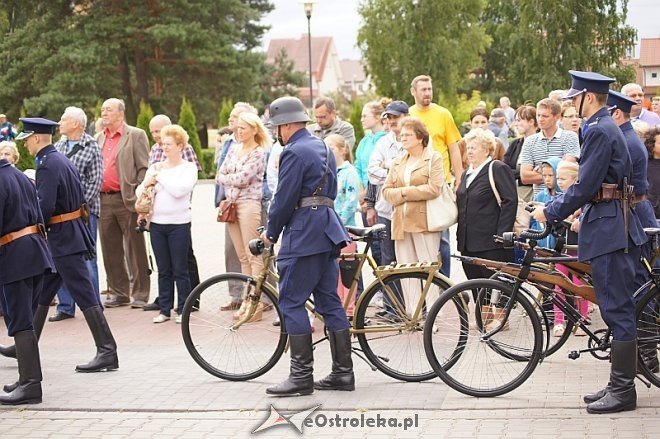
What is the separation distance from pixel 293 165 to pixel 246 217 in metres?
3.37

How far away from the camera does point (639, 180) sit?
718 centimetres

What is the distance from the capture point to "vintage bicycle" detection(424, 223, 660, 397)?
7305mm

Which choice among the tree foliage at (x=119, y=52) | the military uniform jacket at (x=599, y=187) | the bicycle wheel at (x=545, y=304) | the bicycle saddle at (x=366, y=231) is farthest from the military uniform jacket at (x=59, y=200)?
the tree foliage at (x=119, y=52)

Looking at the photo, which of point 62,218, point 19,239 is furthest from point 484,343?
point 62,218

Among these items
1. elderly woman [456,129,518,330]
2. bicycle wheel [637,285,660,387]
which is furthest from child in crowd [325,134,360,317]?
bicycle wheel [637,285,660,387]

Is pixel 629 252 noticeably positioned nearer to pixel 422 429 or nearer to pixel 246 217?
pixel 422 429

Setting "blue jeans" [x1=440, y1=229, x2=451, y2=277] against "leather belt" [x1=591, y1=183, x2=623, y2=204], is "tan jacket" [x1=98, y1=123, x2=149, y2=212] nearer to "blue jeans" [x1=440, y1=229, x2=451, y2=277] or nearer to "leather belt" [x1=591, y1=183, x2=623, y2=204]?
"blue jeans" [x1=440, y1=229, x2=451, y2=277]

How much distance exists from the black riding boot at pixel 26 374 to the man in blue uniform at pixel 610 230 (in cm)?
364

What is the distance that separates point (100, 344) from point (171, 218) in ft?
7.96

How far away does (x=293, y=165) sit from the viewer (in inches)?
295

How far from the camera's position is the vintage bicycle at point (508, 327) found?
7305 millimetres

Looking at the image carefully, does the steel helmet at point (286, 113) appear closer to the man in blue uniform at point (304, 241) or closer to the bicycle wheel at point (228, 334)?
the man in blue uniform at point (304, 241)

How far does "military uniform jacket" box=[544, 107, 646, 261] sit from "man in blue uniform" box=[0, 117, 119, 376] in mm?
3644

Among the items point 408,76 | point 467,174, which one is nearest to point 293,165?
point 467,174
